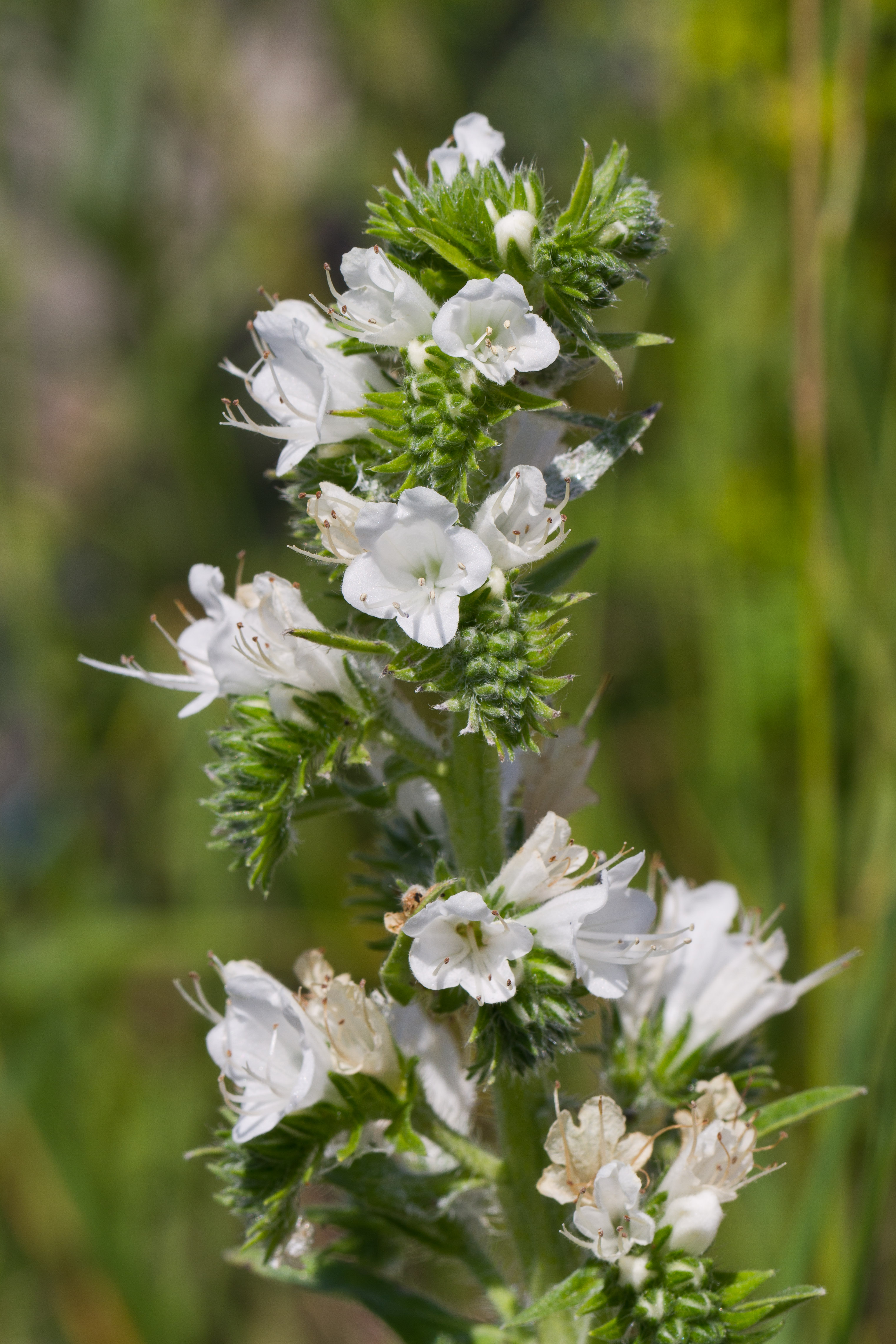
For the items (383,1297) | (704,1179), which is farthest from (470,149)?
(383,1297)

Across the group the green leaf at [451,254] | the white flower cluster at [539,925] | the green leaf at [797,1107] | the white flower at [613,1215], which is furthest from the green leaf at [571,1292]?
the green leaf at [451,254]

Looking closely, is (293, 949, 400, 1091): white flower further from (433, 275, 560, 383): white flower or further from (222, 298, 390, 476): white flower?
(433, 275, 560, 383): white flower

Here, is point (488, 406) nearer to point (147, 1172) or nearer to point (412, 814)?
point (412, 814)

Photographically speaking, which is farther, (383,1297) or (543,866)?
(383,1297)

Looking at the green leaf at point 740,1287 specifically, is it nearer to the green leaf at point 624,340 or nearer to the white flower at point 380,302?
the green leaf at point 624,340

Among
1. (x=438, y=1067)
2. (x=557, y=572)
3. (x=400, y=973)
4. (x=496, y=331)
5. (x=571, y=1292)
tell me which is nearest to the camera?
(x=496, y=331)

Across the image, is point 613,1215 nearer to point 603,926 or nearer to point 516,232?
point 603,926
